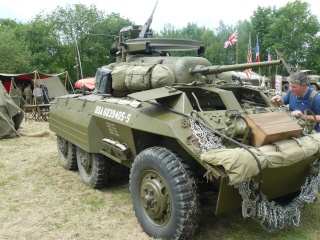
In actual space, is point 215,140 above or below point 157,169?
above

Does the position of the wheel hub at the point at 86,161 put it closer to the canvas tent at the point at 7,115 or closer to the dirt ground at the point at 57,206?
the dirt ground at the point at 57,206

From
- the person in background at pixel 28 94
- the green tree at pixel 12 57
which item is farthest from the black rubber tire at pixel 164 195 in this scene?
the green tree at pixel 12 57

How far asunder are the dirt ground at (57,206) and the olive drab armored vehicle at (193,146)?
389 mm

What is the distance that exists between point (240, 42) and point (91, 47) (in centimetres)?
1931

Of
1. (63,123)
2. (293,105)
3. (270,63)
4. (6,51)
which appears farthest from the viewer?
(6,51)

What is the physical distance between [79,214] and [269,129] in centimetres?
269

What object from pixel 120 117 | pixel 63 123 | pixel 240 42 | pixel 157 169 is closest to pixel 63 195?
pixel 63 123

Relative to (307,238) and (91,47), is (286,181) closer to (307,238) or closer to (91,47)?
(307,238)

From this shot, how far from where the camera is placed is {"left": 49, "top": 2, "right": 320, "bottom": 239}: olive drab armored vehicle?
141 inches

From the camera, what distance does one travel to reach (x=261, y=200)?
3699 mm

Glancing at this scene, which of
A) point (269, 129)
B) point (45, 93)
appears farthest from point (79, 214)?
point (45, 93)

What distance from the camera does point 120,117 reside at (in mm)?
4738

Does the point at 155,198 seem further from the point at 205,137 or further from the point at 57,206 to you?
the point at 57,206

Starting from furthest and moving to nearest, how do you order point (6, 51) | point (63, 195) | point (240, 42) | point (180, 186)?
point (240, 42), point (6, 51), point (63, 195), point (180, 186)
